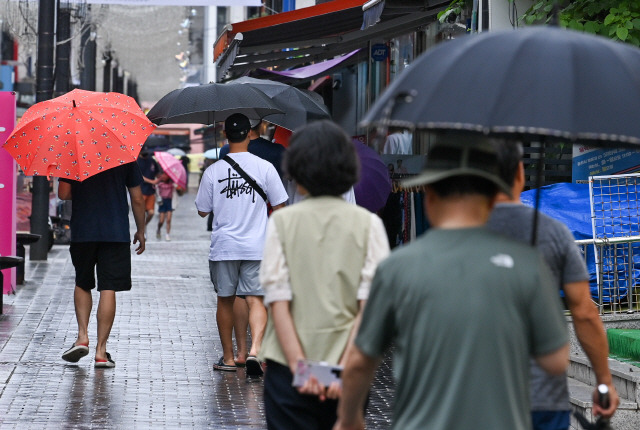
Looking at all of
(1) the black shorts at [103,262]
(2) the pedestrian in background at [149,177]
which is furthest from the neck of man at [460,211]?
(2) the pedestrian in background at [149,177]

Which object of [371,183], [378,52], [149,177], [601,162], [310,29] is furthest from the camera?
[149,177]

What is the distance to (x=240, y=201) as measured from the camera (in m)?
8.55

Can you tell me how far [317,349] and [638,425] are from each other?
10.9 feet

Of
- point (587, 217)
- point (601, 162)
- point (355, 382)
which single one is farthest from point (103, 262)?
point (355, 382)

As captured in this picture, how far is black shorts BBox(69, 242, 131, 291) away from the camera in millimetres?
8875

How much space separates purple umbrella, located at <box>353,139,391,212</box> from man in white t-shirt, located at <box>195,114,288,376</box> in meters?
0.86

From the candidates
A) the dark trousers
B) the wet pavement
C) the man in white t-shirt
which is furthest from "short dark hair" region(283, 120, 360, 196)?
the man in white t-shirt

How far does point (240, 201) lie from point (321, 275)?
4576 millimetres

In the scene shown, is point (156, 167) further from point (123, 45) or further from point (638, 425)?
point (638, 425)

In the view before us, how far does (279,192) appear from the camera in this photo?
8.51m

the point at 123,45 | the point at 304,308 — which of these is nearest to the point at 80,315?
the point at 304,308

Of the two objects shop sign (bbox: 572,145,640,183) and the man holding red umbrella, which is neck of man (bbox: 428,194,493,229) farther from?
shop sign (bbox: 572,145,640,183)

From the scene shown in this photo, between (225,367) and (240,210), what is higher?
(240,210)

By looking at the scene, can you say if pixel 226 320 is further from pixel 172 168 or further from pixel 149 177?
pixel 172 168
